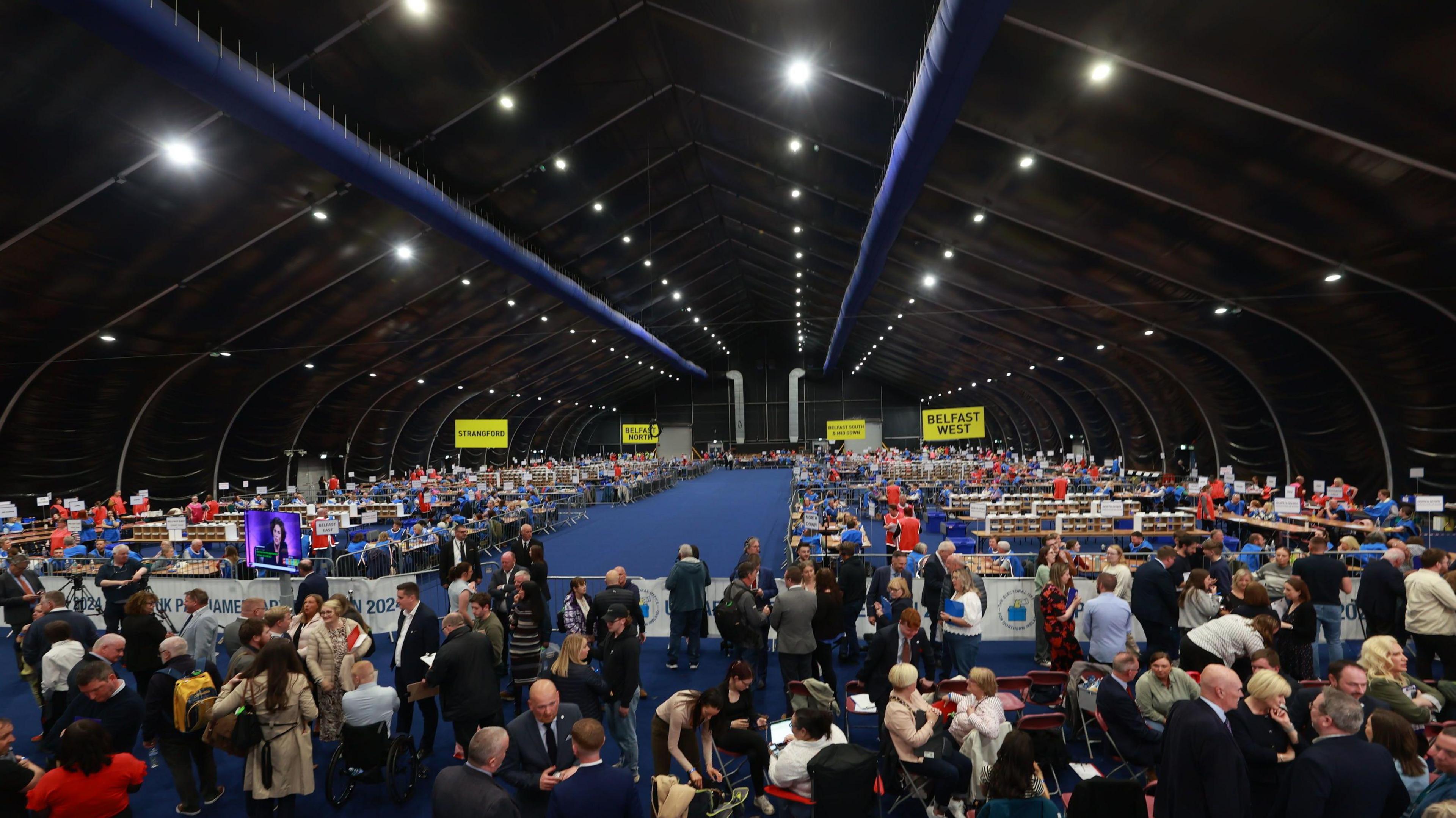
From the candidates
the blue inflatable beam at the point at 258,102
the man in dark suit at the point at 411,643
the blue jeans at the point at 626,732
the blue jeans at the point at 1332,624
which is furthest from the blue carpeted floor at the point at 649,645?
the blue inflatable beam at the point at 258,102

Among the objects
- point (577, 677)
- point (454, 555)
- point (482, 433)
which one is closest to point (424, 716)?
point (577, 677)

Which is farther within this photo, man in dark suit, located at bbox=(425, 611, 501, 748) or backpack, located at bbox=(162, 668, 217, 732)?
man in dark suit, located at bbox=(425, 611, 501, 748)

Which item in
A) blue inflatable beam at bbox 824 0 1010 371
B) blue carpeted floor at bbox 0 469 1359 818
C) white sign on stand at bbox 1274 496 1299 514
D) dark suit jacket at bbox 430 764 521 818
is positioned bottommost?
blue carpeted floor at bbox 0 469 1359 818

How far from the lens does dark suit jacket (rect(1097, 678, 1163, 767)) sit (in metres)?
4.59

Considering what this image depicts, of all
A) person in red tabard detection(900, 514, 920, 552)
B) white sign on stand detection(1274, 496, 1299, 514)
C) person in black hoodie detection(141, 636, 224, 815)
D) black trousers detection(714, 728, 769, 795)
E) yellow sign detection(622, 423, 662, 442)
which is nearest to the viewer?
black trousers detection(714, 728, 769, 795)

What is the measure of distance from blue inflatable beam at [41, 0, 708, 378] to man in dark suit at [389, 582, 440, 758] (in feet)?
21.3

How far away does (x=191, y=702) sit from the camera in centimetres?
467

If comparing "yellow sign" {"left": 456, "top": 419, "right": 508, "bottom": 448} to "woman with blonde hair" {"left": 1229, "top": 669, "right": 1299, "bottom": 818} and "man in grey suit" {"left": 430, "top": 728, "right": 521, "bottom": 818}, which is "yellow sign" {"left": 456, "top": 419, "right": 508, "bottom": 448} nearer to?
"man in grey suit" {"left": 430, "top": 728, "right": 521, "bottom": 818}

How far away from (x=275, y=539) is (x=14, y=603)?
2704 mm

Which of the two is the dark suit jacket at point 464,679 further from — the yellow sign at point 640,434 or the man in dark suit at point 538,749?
the yellow sign at point 640,434

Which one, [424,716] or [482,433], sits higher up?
[482,433]

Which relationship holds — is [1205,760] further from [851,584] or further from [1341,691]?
[851,584]

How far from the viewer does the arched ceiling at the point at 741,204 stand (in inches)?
352

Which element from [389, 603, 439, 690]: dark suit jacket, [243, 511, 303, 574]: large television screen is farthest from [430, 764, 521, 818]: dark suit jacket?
[243, 511, 303, 574]: large television screen
